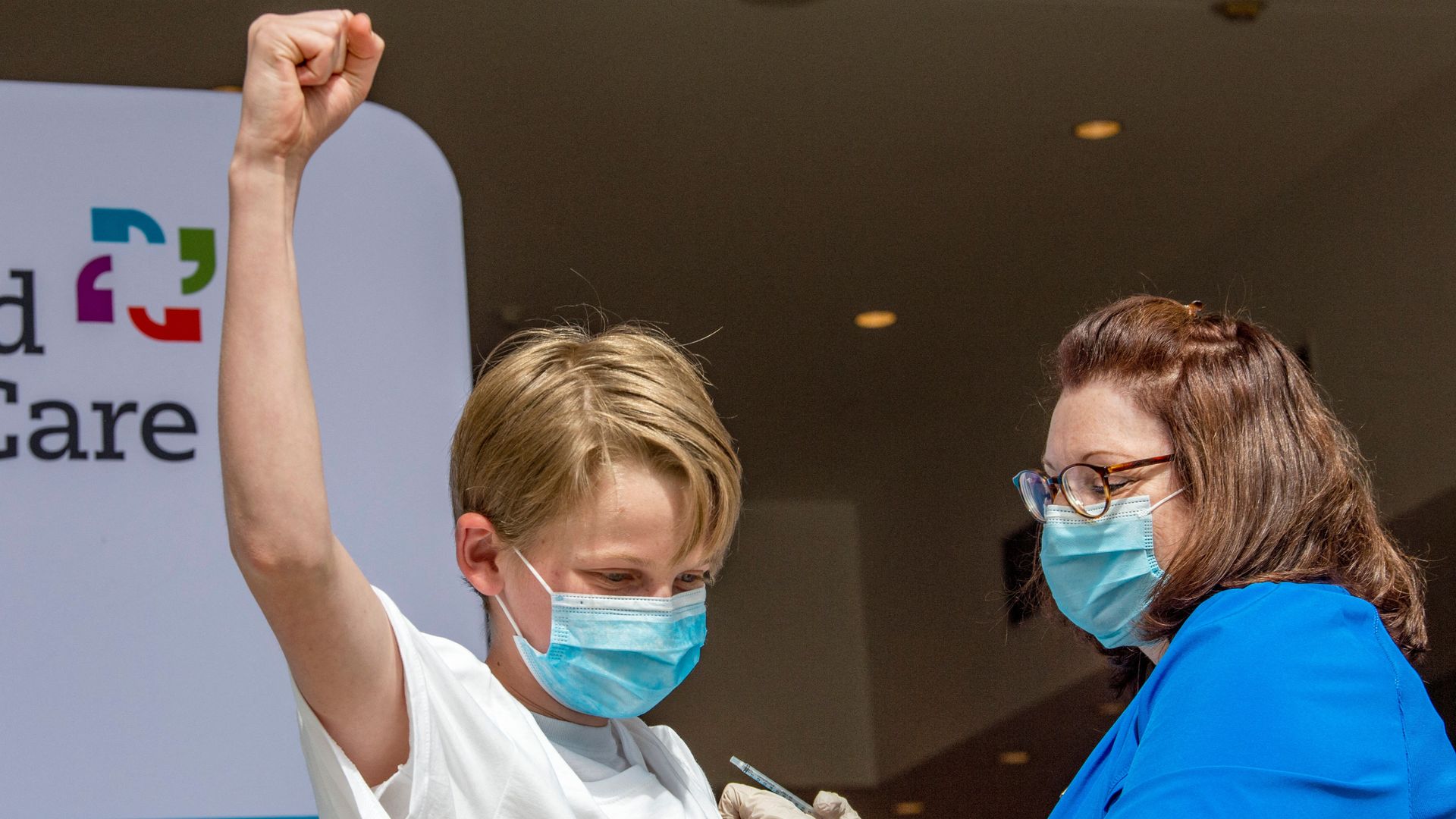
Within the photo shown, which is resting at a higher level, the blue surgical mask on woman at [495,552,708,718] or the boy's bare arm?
the boy's bare arm

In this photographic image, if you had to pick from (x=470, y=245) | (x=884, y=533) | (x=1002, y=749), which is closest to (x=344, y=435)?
(x=470, y=245)

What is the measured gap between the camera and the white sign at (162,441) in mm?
2506

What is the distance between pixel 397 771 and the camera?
4.66ft

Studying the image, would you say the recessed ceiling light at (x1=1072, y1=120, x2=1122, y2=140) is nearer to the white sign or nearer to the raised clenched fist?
the white sign

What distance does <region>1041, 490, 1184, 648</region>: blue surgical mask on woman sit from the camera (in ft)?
6.51

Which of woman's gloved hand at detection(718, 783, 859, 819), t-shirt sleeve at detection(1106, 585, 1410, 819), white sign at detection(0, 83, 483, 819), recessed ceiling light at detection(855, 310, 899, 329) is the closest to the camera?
t-shirt sleeve at detection(1106, 585, 1410, 819)

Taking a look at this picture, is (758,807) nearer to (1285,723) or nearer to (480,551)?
(480,551)

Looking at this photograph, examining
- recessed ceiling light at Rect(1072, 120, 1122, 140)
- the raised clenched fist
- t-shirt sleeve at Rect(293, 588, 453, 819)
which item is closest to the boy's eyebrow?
t-shirt sleeve at Rect(293, 588, 453, 819)

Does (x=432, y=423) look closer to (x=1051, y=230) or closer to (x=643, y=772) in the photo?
(x=643, y=772)

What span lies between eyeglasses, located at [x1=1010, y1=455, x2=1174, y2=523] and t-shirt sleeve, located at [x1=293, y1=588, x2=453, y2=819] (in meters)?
0.94

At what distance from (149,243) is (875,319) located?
1.46m

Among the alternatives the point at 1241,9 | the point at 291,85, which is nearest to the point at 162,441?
the point at 291,85

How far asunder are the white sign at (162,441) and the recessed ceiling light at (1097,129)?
1.51 meters

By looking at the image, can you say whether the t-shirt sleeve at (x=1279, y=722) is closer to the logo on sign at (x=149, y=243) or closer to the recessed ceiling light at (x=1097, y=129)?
the logo on sign at (x=149, y=243)
